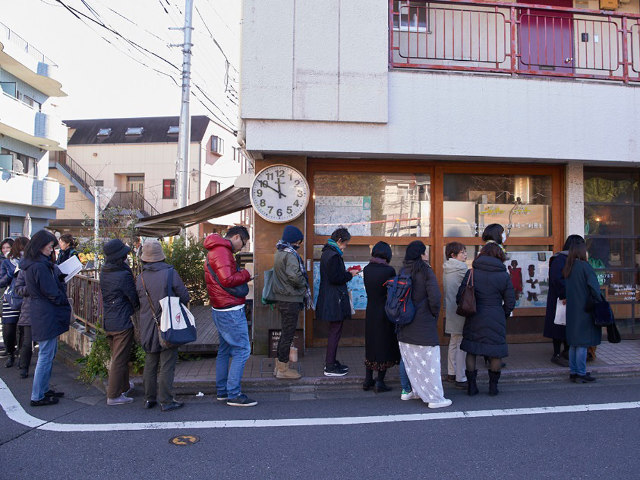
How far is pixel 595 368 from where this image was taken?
6.18 m

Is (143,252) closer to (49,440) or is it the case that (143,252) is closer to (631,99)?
(49,440)

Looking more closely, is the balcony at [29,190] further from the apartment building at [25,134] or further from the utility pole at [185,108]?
the utility pole at [185,108]

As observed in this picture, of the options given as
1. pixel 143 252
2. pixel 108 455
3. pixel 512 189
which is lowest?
pixel 108 455

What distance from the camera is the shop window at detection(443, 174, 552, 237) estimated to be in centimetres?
771

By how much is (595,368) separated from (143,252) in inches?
223

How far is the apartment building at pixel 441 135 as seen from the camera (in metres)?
6.66

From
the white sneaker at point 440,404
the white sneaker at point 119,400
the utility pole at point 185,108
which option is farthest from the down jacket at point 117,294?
the utility pole at point 185,108

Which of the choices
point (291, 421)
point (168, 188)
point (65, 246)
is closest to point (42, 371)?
point (65, 246)

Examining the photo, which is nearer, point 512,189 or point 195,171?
point 512,189

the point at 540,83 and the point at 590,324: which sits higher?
the point at 540,83

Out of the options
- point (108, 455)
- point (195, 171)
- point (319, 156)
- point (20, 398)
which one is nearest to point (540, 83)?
point (319, 156)

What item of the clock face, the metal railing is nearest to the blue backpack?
the clock face

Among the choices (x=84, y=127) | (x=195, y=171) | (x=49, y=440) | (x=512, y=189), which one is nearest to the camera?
(x=49, y=440)

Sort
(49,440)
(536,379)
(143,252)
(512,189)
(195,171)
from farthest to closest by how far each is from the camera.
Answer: (195,171)
(512,189)
(536,379)
(143,252)
(49,440)
